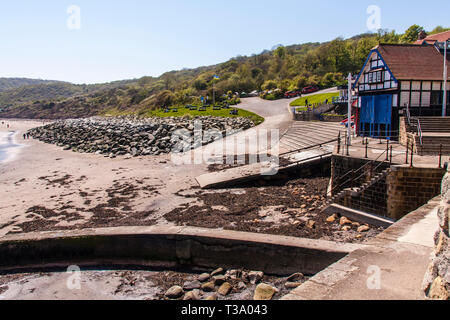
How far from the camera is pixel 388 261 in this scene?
19.1ft

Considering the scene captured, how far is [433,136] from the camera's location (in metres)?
14.7

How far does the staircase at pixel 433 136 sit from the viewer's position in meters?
13.5

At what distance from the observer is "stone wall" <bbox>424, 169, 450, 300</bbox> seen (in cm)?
357

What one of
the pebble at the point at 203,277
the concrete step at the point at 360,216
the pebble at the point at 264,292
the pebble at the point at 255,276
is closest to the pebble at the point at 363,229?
the concrete step at the point at 360,216

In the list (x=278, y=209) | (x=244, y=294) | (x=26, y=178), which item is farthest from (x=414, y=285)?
(x=26, y=178)

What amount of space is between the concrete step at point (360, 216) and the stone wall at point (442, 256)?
7114 mm

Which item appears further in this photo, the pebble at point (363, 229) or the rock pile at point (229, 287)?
the pebble at point (363, 229)

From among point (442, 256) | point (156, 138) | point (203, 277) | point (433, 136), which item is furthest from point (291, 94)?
point (442, 256)

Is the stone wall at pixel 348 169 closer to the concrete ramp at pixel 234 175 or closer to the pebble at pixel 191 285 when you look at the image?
the concrete ramp at pixel 234 175

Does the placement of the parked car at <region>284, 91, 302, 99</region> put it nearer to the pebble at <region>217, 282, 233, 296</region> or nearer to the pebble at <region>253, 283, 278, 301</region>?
the pebble at <region>217, 282, 233, 296</region>

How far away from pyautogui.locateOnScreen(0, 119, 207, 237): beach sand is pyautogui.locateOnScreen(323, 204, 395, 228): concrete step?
6.26 meters

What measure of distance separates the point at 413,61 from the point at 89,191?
1950 centimetres

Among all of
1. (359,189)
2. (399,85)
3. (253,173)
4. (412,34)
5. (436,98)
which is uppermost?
(412,34)

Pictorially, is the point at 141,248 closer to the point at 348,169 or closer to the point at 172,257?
A: the point at 172,257
